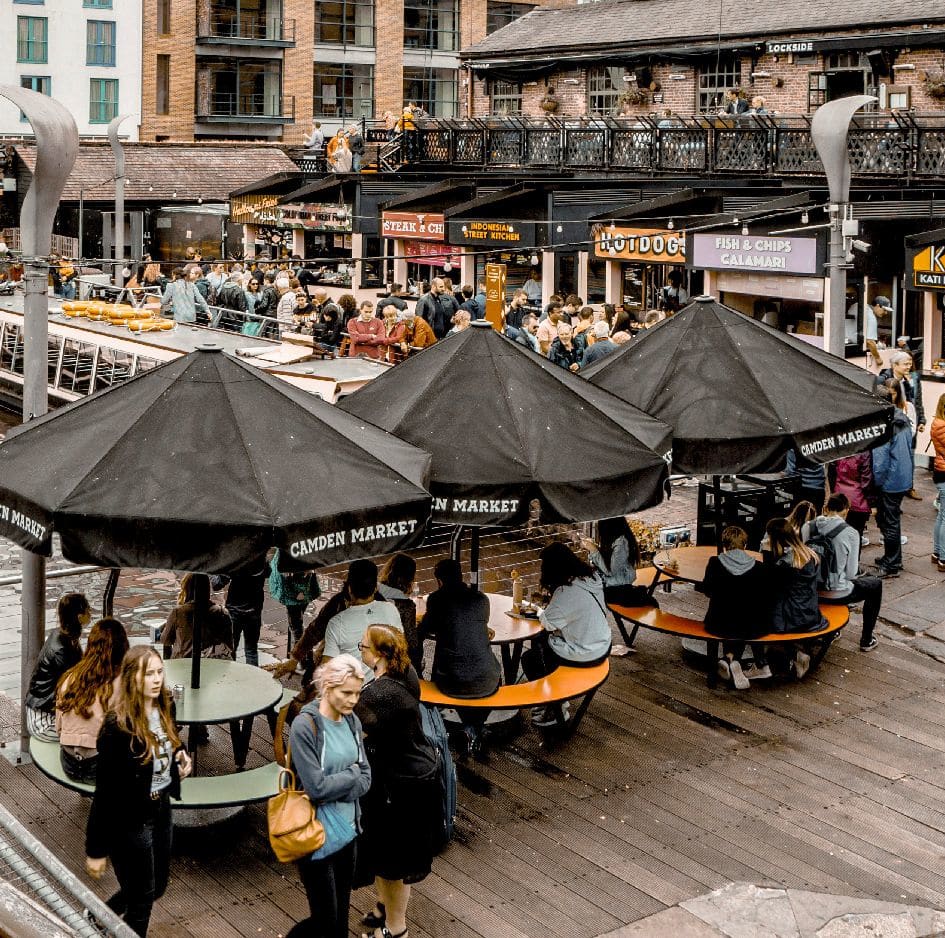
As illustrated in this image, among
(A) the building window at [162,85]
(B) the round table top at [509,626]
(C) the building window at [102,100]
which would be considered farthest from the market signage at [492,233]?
(C) the building window at [102,100]

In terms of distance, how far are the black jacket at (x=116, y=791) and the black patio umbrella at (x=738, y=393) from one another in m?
5.11

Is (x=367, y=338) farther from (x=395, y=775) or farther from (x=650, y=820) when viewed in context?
(x=395, y=775)

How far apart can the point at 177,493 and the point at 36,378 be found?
88.7 inches

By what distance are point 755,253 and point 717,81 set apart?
16777mm

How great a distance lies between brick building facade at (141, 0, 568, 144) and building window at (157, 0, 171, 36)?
4 centimetres

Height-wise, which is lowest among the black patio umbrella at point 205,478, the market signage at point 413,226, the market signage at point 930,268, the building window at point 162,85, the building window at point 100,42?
the black patio umbrella at point 205,478

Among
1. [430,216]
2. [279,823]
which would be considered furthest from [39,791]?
[430,216]

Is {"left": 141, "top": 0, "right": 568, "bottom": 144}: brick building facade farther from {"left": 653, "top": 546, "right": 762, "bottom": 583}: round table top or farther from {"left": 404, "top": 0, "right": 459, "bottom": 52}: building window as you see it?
{"left": 653, "top": 546, "right": 762, "bottom": 583}: round table top

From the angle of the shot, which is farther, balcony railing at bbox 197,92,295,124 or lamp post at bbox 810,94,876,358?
balcony railing at bbox 197,92,295,124

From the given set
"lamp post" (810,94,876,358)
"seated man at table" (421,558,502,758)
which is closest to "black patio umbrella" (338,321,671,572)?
"seated man at table" (421,558,502,758)

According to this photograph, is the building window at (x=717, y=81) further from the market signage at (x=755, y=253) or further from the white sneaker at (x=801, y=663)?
the white sneaker at (x=801, y=663)

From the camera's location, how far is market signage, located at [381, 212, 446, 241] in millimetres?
29719

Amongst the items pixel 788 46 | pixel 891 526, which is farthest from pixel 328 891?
pixel 788 46

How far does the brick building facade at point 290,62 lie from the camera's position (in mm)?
62812
